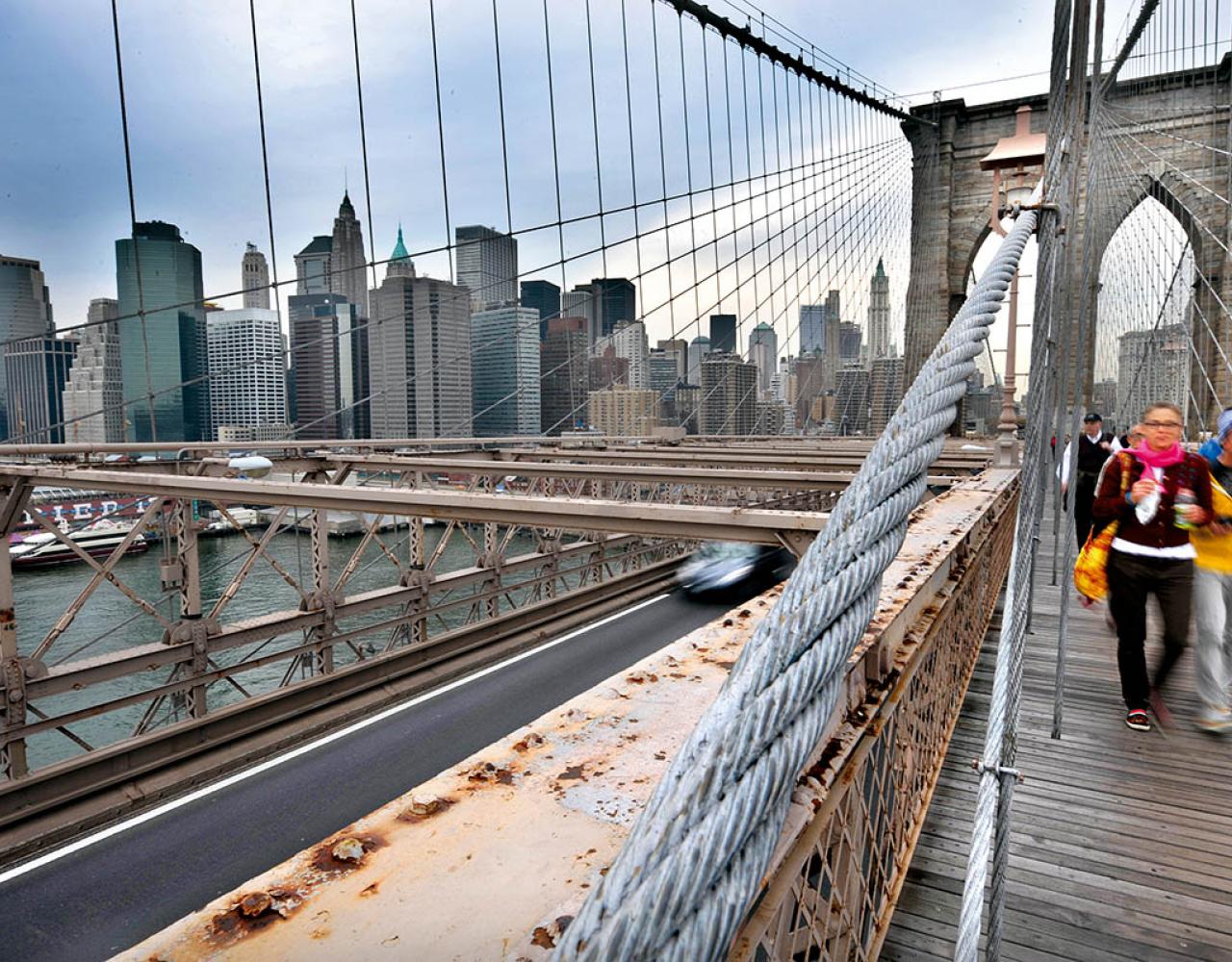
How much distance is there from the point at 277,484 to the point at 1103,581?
4.80 metres

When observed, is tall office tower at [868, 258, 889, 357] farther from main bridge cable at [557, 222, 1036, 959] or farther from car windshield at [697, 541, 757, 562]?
main bridge cable at [557, 222, 1036, 959]

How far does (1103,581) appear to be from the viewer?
3180 mm

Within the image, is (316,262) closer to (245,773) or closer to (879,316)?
(245,773)

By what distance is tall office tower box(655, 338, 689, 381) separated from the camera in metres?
21.7

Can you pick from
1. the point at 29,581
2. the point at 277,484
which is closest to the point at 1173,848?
the point at 277,484

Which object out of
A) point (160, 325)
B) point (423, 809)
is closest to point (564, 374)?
point (160, 325)

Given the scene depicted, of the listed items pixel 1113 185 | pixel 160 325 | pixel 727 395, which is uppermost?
pixel 1113 185

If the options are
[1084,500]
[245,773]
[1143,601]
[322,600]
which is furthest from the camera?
[322,600]

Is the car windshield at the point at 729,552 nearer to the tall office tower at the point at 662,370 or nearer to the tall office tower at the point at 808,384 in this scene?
the tall office tower at the point at 662,370

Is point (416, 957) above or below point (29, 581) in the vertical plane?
above

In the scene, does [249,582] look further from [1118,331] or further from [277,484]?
[1118,331]

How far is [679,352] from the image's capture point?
22.2 meters

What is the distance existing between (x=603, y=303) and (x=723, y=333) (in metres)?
4.29

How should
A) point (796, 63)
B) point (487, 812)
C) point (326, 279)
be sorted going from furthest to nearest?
point (796, 63)
point (326, 279)
point (487, 812)
